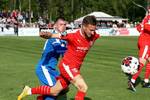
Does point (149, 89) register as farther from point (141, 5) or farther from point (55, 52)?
point (141, 5)

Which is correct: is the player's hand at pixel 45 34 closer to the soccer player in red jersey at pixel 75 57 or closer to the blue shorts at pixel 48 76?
the soccer player in red jersey at pixel 75 57

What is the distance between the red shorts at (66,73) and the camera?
358 inches

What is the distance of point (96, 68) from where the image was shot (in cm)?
1842

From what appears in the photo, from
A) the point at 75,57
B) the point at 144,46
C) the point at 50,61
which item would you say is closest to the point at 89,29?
the point at 75,57

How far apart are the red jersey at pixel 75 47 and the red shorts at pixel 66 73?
0.07 m

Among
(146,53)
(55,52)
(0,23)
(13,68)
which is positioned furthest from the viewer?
(0,23)

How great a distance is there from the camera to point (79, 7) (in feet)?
355

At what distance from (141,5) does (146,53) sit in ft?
345

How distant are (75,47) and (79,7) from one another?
99.6m

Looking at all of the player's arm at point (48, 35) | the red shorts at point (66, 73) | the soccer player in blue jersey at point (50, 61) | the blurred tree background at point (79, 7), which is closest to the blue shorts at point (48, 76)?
the soccer player in blue jersey at point (50, 61)

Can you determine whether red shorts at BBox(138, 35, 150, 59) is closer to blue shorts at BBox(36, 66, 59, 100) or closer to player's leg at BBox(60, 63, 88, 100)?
blue shorts at BBox(36, 66, 59, 100)

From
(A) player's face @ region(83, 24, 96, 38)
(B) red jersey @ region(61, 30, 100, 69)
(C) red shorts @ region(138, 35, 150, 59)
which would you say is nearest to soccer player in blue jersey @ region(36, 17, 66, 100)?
(B) red jersey @ region(61, 30, 100, 69)

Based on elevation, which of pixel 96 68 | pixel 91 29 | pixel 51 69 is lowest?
pixel 96 68

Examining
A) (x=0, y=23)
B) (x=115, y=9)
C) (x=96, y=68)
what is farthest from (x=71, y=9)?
(x=96, y=68)
